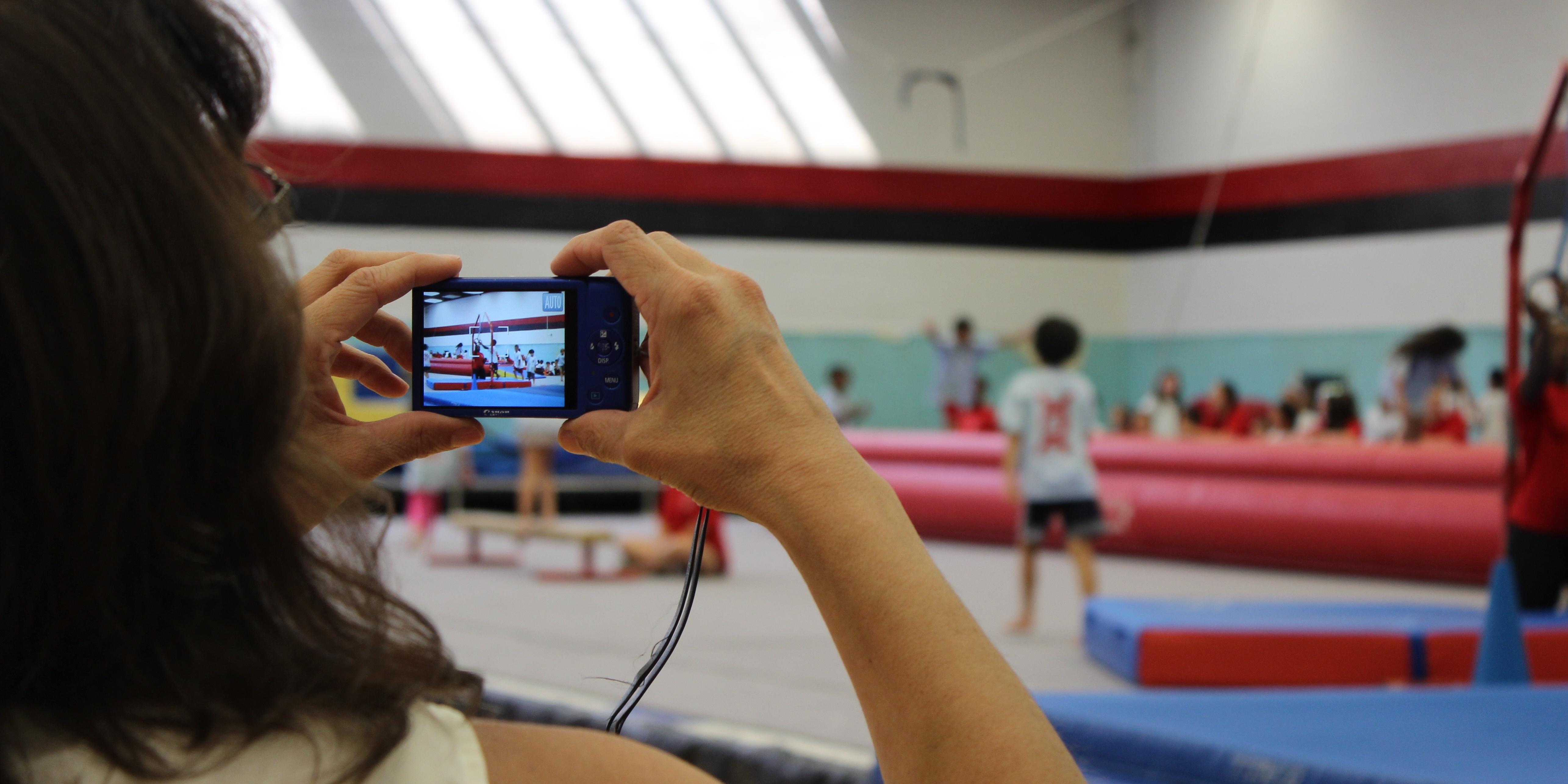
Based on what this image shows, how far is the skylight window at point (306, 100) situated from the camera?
948 cm

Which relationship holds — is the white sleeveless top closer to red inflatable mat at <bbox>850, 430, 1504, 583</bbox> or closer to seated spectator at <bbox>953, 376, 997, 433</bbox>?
red inflatable mat at <bbox>850, 430, 1504, 583</bbox>

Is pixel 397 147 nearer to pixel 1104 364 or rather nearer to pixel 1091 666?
pixel 1104 364

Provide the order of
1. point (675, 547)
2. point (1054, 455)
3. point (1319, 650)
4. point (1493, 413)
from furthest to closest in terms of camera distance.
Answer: point (1493, 413)
point (675, 547)
point (1054, 455)
point (1319, 650)

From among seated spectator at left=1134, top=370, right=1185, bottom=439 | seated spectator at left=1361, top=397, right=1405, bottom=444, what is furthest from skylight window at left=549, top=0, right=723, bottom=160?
seated spectator at left=1361, top=397, right=1405, bottom=444

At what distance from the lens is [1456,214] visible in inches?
361

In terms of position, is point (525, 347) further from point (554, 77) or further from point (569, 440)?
point (554, 77)

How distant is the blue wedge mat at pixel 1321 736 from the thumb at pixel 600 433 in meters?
1.07

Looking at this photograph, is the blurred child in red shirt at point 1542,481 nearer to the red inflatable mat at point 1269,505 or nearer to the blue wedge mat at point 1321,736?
the blue wedge mat at point 1321,736

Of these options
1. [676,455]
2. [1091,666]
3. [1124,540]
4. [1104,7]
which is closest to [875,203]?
[1104,7]

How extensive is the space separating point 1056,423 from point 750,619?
1405mm

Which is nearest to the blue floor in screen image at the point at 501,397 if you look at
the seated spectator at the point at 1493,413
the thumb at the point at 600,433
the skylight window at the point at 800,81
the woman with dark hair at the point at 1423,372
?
the thumb at the point at 600,433

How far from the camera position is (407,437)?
643 mm

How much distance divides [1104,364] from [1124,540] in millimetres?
6656

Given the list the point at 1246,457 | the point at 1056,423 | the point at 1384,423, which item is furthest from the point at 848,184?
the point at 1056,423
